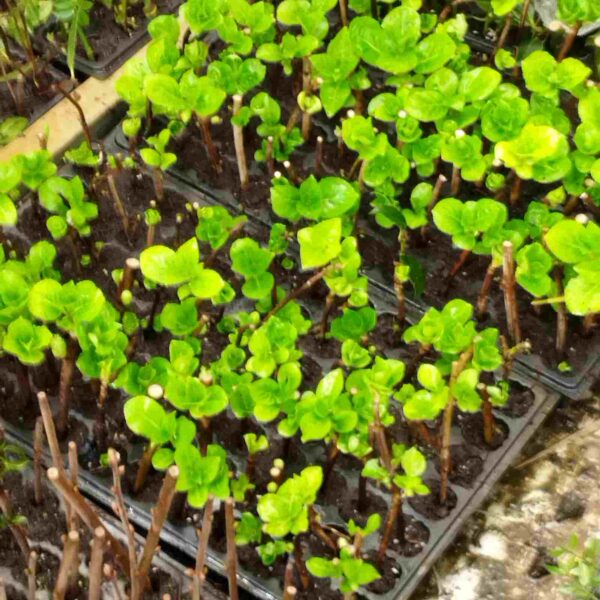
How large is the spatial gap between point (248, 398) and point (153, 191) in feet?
1.43

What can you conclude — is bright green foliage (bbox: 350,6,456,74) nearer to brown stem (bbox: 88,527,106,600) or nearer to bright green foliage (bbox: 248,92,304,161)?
bright green foliage (bbox: 248,92,304,161)

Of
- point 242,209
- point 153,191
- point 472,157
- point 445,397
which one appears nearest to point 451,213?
point 472,157

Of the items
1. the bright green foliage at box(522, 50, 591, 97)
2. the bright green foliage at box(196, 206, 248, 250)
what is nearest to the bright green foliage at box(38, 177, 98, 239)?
the bright green foliage at box(196, 206, 248, 250)

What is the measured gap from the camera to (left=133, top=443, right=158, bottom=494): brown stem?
120 centimetres

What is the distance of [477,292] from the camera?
1.44 metres

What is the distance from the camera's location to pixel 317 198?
4.30ft

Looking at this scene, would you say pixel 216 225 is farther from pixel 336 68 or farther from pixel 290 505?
pixel 290 505

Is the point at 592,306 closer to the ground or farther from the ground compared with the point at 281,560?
farther from the ground

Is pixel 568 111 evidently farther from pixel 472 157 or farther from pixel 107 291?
pixel 107 291

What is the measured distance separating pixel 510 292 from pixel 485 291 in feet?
0.27

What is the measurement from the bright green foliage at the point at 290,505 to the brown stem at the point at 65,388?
27 centimetres

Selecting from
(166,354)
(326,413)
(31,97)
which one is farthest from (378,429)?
(31,97)

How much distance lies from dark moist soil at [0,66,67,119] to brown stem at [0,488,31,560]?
643 mm

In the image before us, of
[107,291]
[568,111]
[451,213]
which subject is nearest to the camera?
[451,213]
